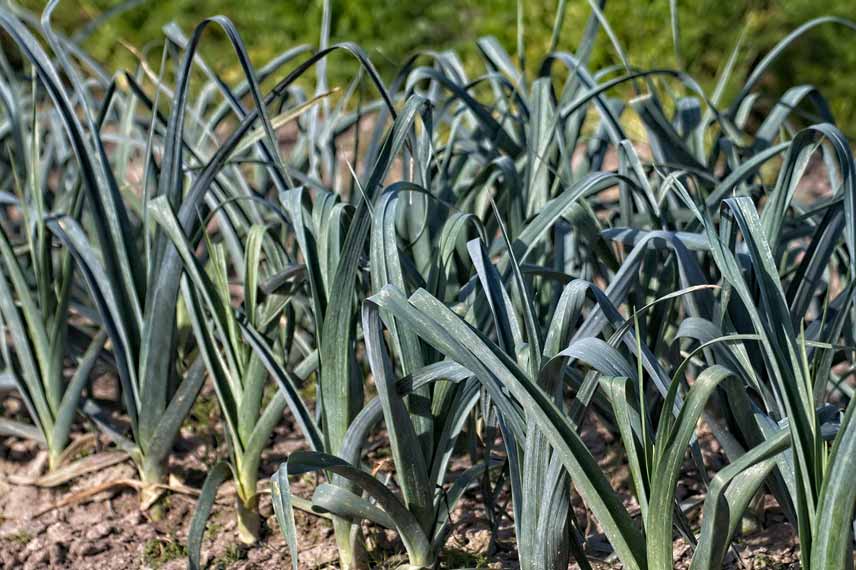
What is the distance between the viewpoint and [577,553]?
4.55 feet

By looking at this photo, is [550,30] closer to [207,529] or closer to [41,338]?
[41,338]

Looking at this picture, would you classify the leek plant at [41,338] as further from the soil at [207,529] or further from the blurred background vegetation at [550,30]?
the blurred background vegetation at [550,30]

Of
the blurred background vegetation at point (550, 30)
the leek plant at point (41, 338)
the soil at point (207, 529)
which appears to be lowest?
the soil at point (207, 529)

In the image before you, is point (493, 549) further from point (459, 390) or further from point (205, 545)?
point (205, 545)

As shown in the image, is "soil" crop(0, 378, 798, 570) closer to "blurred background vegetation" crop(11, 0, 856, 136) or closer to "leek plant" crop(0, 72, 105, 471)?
"leek plant" crop(0, 72, 105, 471)

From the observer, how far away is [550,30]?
4.42 metres

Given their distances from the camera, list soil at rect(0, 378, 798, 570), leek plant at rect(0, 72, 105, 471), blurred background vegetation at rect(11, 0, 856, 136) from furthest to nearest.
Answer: blurred background vegetation at rect(11, 0, 856, 136), leek plant at rect(0, 72, 105, 471), soil at rect(0, 378, 798, 570)

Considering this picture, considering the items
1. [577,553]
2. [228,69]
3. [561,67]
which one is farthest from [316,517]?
[228,69]

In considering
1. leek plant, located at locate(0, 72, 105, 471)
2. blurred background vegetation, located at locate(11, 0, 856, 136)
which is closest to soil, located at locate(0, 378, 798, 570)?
leek plant, located at locate(0, 72, 105, 471)

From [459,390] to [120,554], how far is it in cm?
74

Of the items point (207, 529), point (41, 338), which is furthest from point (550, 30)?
point (207, 529)

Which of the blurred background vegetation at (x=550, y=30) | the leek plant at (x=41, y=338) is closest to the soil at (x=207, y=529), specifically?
the leek plant at (x=41, y=338)

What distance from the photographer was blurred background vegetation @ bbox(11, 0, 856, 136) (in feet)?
13.6

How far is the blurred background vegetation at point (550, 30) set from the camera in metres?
4.16
